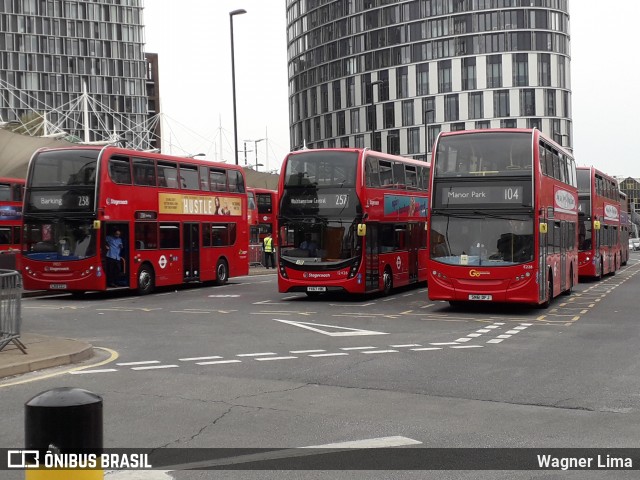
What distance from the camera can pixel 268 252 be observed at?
4678 cm

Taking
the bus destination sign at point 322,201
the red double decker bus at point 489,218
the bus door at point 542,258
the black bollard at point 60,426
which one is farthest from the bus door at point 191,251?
the black bollard at point 60,426

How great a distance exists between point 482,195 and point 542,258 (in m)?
2.06

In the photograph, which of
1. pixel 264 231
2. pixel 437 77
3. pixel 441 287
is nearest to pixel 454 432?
pixel 441 287

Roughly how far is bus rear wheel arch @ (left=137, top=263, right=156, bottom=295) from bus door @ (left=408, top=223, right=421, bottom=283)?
7947mm

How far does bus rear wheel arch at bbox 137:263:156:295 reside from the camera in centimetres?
2695

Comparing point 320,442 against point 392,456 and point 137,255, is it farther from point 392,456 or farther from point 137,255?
point 137,255

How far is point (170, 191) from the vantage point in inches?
1113

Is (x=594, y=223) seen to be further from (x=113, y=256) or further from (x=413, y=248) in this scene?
(x=113, y=256)

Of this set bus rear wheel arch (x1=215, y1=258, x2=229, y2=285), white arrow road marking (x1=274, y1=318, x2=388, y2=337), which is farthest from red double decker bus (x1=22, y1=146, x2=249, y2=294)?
white arrow road marking (x1=274, y1=318, x2=388, y2=337)

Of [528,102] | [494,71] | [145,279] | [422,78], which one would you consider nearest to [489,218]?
[145,279]

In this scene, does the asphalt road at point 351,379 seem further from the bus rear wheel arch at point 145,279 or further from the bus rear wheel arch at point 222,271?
the bus rear wheel arch at point 222,271

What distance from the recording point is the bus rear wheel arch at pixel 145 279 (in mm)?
26953

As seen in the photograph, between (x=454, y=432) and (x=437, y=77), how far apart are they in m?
87.6

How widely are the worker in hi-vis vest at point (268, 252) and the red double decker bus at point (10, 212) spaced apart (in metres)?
13.2
